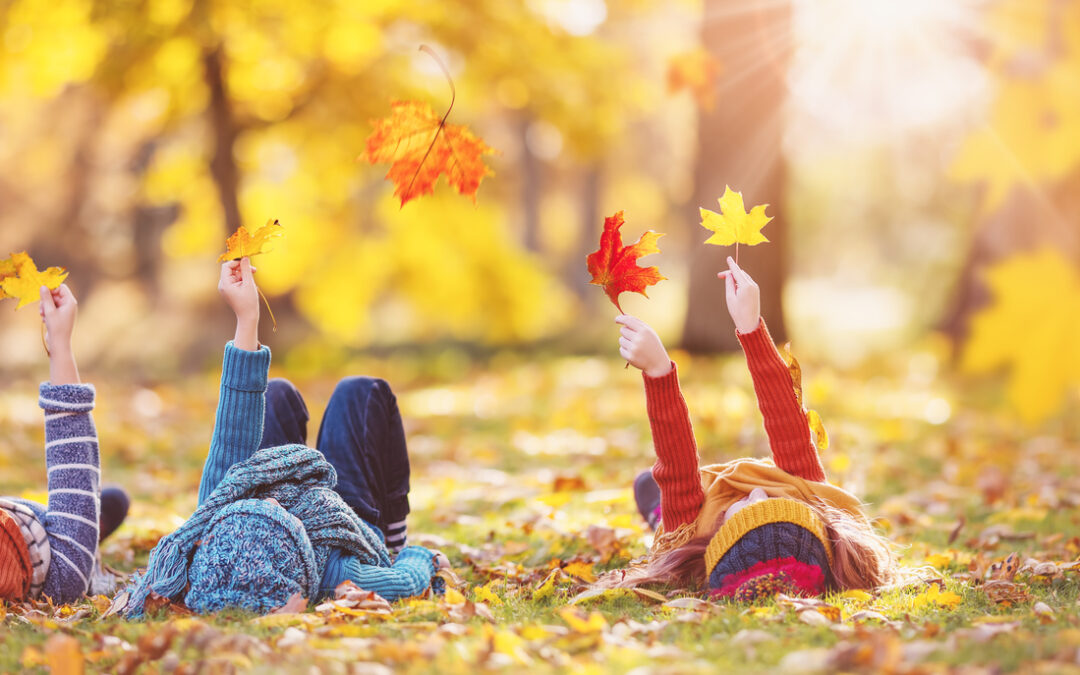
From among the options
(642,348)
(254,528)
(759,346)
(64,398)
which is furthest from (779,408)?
(64,398)

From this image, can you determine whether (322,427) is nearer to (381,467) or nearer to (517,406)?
(381,467)

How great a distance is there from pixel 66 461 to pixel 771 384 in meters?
2.13

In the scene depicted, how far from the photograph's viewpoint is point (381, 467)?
10.8 ft

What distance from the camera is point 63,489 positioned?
296cm

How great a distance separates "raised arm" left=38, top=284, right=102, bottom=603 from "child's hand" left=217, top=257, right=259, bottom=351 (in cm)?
58

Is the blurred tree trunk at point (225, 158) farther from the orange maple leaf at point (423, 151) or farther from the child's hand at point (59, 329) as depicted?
the orange maple leaf at point (423, 151)

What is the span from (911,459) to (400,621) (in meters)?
4.25

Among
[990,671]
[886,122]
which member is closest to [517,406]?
[990,671]

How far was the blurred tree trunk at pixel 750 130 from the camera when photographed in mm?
8461

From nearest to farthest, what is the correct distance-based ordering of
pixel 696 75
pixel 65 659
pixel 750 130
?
1. pixel 65 659
2. pixel 696 75
3. pixel 750 130

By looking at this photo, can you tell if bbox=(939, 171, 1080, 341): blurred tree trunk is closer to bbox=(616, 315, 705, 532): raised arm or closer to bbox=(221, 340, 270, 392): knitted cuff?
bbox=(616, 315, 705, 532): raised arm

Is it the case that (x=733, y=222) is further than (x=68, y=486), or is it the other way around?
(x=68, y=486)

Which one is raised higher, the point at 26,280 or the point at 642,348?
the point at 26,280

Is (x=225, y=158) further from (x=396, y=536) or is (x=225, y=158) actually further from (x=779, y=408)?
(x=779, y=408)
